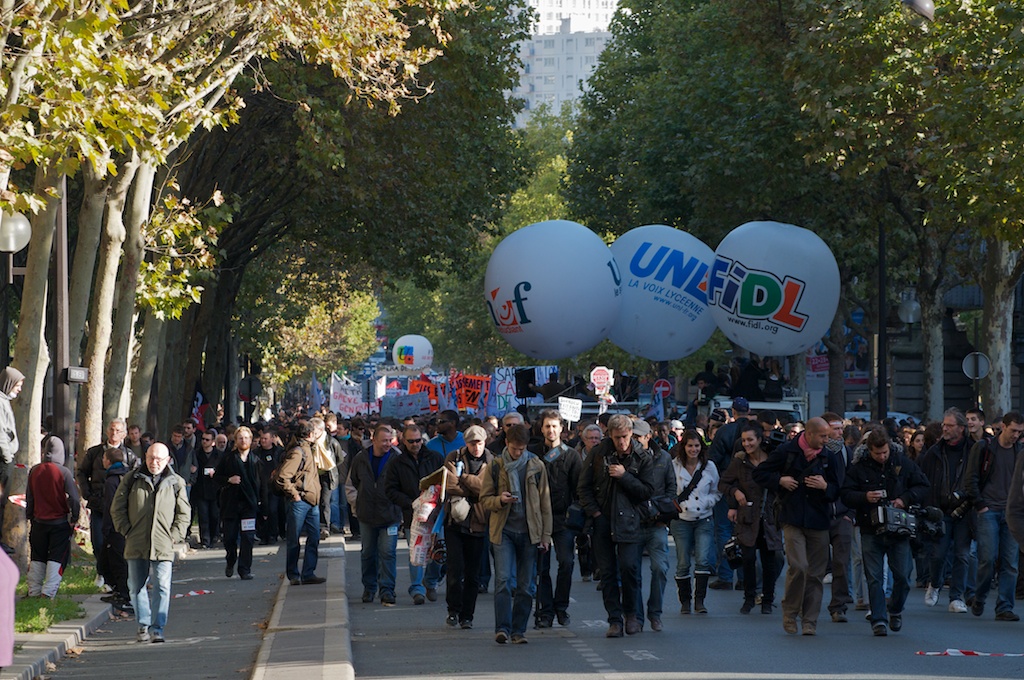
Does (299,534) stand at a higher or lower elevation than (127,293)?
lower

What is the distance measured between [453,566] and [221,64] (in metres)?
8.07

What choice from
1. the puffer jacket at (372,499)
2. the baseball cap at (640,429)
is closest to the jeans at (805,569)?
the baseball cap at (640,429)

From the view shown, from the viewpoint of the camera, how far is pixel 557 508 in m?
14.1

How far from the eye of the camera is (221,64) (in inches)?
794

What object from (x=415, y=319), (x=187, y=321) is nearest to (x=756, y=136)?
(x=187, y=321)

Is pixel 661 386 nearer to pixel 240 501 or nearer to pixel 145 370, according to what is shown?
pixel 145 370

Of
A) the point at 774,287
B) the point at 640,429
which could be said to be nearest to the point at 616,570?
the point at 640,429

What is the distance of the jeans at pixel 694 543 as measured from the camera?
15.7m

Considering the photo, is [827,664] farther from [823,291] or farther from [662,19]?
[662,19]

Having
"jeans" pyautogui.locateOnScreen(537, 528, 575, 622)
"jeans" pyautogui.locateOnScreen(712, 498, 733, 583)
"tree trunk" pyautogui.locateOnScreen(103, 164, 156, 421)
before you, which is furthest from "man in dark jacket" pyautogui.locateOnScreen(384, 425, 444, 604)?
"tree trunk" pyautogui.locateOnScreen(103, 164, 156, 421)

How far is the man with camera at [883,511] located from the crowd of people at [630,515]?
17 millimetres

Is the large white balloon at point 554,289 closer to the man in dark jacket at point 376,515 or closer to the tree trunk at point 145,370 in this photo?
the tree trunk at point 145,370

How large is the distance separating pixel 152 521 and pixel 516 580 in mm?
3050

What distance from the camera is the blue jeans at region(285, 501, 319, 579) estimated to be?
58.2 ft
